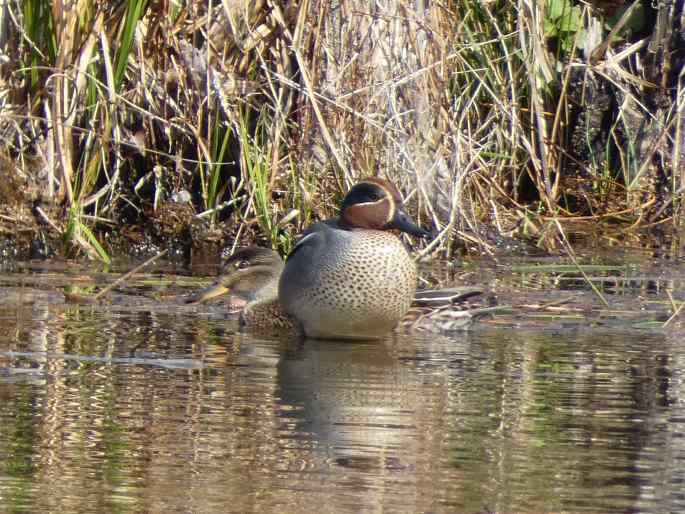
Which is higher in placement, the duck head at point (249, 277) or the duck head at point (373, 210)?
the duck head at point (373, 210)

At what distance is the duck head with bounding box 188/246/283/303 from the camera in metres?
6.29

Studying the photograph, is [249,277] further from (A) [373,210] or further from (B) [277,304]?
(A) [373,210]

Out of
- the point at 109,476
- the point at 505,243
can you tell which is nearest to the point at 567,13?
the point at 505,243

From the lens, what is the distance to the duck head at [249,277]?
20.6ft

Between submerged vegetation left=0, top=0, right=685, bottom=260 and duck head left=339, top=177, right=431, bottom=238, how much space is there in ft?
4.57

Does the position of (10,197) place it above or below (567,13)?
below

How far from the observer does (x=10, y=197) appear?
744 cm

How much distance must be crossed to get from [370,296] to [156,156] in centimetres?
251

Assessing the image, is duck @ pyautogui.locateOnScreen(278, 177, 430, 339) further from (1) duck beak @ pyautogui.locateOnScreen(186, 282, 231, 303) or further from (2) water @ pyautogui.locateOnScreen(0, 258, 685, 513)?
(1) duck beak @ pyautogui.locateOnScreen(186, 282, 231, 303)

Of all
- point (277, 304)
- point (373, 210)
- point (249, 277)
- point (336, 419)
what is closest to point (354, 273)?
point (373, 210)

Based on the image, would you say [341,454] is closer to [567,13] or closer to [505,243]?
[505,243]

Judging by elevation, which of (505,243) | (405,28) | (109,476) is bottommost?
(109,476)

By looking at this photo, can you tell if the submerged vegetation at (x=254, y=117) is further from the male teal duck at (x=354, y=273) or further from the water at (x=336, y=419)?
the water at (x=336, y=419)

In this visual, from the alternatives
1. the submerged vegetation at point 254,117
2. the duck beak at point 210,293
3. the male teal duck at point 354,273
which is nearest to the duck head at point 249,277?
the duck beak at point 210,293
